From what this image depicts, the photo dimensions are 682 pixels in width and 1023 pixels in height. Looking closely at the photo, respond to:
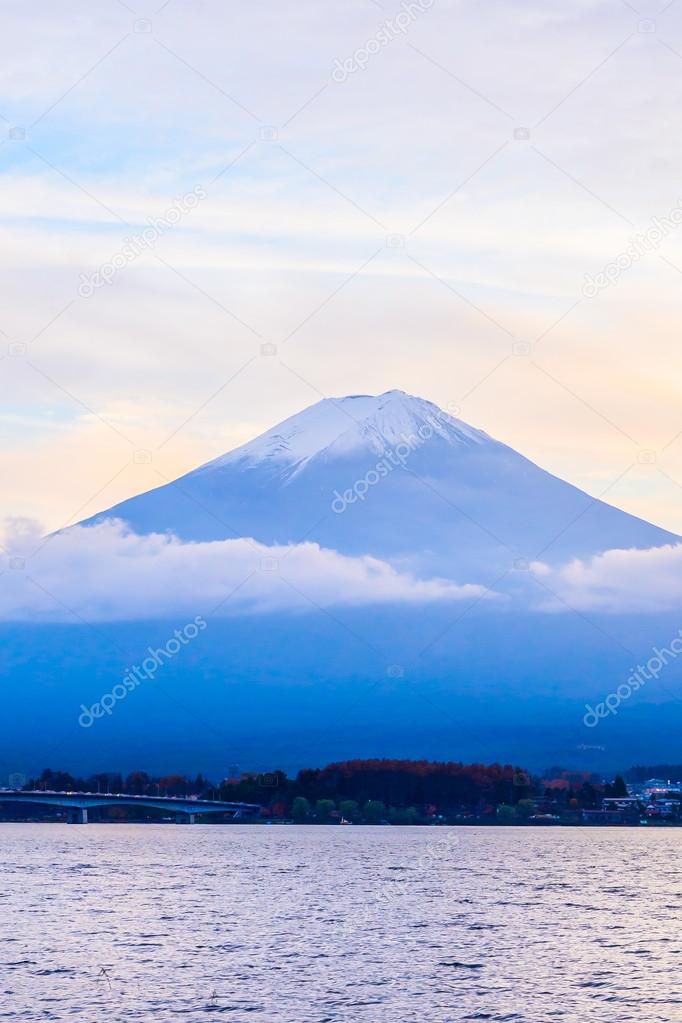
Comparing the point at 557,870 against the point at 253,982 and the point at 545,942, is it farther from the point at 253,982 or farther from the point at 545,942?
the point at 253,982

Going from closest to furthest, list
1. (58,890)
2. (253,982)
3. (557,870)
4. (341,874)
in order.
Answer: (253,982) < (58,890) < (341,874) < (557,870)

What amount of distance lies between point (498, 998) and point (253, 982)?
31.8 ft

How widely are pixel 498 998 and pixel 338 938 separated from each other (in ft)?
65.6

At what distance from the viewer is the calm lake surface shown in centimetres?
5747

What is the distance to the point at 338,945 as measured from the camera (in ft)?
248

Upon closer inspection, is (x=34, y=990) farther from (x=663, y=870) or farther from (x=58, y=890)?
(x=663, y=870)

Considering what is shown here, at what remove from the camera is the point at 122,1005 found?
56.9 metres

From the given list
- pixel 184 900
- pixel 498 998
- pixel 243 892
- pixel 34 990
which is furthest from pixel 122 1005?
pixel 243 892

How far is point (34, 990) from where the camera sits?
59.5m

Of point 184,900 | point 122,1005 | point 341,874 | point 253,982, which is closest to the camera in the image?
point 122,1005

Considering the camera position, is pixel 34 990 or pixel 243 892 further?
pixel 243 892

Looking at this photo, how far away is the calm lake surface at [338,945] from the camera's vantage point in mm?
57469

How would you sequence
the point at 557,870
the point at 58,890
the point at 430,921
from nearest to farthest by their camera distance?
the point at 430,921 → the point at 58,890 → the point at 557,870

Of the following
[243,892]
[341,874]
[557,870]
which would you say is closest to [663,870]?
[557,870]
